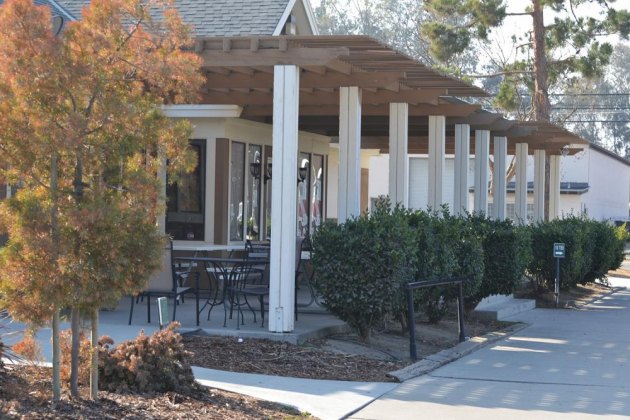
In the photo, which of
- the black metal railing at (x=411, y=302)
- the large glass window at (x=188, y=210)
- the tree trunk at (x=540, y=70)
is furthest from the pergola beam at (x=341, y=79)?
the tree trunk at (x=540, y=70)

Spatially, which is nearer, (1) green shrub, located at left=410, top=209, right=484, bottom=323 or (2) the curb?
(2) the curb

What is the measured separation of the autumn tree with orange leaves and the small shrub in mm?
714

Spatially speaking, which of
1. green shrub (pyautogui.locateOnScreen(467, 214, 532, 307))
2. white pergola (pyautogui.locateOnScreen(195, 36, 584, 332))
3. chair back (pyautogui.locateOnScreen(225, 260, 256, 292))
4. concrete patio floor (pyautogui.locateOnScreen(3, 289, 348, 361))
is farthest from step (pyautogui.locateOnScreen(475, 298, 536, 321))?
chair back (pyautogui.locateOnScreen(225, 260, 256, 292))

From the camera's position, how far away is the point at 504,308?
58.6 feet

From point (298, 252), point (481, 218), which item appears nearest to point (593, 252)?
point (481, 218)

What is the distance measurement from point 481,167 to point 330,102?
592 centimetres

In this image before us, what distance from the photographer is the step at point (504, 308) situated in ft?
55.4

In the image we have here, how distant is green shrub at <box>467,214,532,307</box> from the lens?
53.2 ft

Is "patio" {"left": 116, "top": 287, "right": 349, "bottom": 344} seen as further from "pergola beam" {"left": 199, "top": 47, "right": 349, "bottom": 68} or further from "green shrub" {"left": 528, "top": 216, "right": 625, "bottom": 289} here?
"green shrub" {"left": 528, "top": 216, "right": 625, "bottom": 289}

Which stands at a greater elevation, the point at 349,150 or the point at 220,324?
the point at 349,150

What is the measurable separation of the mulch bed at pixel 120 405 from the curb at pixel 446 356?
2.34 m

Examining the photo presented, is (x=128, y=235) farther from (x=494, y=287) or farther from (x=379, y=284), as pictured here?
(x=494, y=287)

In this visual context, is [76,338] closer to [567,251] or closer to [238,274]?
[238,274]

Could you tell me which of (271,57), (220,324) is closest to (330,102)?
(271,57)
